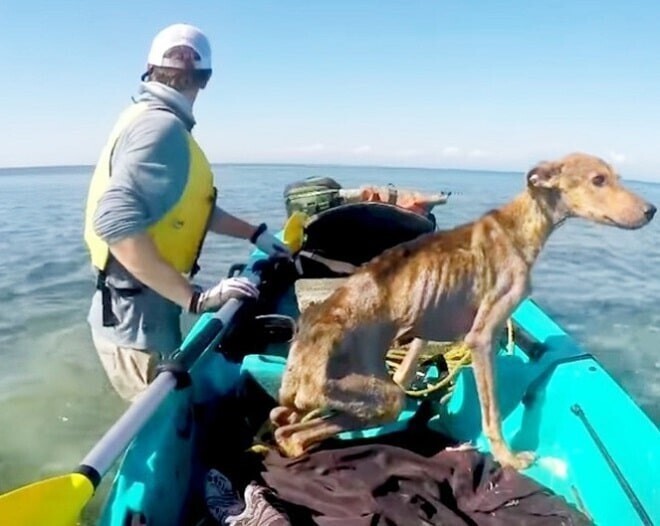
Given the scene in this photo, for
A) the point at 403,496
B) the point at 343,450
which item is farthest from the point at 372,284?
the point at 403,496

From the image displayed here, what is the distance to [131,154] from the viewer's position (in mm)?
3881

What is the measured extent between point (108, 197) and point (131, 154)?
0.86 ft

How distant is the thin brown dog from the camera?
13.8ft

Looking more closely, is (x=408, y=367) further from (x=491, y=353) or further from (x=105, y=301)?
(x=105, y=301)

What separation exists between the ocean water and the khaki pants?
1415mm

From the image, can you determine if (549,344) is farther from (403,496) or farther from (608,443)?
(403,496)

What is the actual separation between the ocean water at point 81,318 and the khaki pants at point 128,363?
1415 millimetres

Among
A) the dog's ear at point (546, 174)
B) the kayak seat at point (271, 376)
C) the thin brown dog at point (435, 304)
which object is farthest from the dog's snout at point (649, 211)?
the kayak seat at point (271, 376)

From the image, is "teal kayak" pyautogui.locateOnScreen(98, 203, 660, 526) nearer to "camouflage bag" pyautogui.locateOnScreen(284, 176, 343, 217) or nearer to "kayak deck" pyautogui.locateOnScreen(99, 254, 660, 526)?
"kayak deck" pyautogui.locateOnScreen(99, 254, 660, 526)

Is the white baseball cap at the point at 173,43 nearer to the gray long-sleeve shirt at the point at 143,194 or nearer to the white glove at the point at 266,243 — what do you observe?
the gray long-sleeve shirt at the point at 143,194

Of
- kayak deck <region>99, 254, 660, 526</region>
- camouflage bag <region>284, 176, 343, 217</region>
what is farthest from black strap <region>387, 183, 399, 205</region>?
kayak deck <region>99, 254, 660, 526</region>

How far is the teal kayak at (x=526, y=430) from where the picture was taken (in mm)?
3379

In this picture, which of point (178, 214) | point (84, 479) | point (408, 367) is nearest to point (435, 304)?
point (408, 367)

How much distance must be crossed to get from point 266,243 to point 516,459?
291 centimetres
